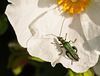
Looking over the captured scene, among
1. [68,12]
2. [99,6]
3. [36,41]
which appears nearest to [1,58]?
[36,41]

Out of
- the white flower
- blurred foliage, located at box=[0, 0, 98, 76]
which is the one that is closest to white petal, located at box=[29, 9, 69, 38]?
the white flower

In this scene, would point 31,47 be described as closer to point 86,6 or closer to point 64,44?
point 64,44

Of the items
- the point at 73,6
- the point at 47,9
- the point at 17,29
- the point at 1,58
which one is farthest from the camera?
the point at 1,58

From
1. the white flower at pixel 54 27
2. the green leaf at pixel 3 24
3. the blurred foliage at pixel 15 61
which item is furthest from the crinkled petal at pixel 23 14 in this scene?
the green leaf at pixel 3 24

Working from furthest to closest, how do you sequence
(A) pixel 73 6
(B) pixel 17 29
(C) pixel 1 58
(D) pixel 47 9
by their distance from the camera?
(C) pixel 1 58 → (A) pixel 73 6 → (D) pixel 47 9 → (B) pixel 17 29

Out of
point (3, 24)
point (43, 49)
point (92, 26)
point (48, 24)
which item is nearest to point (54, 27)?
point (48, 24)

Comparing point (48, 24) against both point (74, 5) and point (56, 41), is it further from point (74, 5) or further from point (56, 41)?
point (74, 5)

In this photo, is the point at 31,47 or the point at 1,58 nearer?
the point at 31,47

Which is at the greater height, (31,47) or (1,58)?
(31,47)
